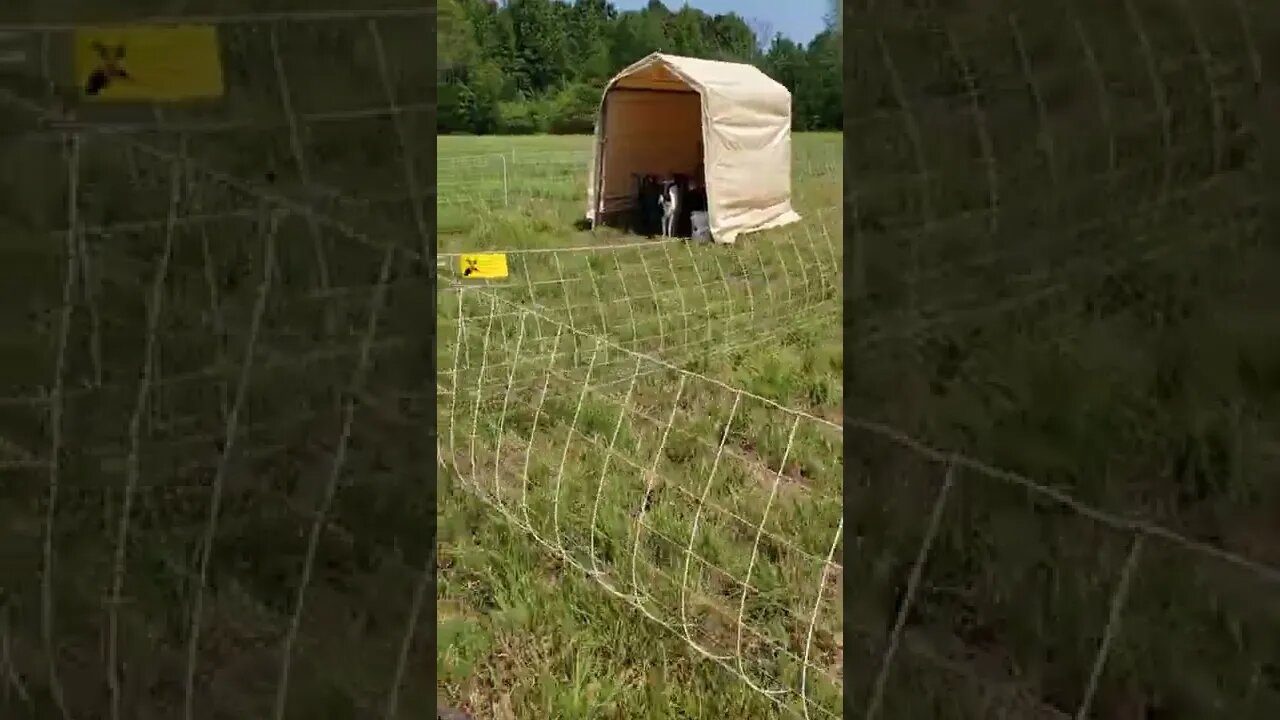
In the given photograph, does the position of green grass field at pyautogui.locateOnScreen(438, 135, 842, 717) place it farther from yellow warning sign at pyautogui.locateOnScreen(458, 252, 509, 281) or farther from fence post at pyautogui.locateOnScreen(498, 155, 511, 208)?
fence post at pyautogui.locateOnScreen(498, 155, 511, 208)

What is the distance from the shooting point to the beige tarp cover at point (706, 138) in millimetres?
5621

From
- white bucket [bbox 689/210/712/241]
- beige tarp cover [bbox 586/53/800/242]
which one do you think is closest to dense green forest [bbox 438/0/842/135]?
beige tarp cover [bbox 586/53/800/242]

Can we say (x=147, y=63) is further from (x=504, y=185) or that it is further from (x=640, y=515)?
(x=504, y=185)

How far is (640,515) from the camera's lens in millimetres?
1704

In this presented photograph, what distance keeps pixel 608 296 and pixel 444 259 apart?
2.14ft

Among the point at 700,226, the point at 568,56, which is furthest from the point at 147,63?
the point at 568,56

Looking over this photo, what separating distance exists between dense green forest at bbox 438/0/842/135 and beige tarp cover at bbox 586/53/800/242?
4.39 meters

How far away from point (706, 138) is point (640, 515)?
13.5ft

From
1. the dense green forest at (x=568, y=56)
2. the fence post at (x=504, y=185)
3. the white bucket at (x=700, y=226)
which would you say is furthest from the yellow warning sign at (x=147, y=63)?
the dense green forest at (x=568, y=56)

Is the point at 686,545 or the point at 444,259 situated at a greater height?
the point at 444,259

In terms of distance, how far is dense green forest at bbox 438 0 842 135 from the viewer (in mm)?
12016
